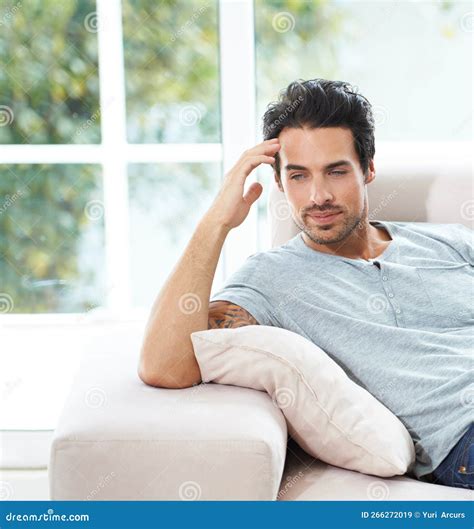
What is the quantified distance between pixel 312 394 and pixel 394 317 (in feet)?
1.19

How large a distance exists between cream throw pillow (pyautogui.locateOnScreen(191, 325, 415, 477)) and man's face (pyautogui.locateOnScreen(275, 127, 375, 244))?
365mm

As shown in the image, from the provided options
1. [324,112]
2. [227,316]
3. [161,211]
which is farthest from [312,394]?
[161,211]

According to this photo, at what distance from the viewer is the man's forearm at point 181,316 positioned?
1.72m

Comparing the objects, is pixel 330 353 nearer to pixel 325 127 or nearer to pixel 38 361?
pixel 325 127

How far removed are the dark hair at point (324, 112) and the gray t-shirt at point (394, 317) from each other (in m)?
0.25

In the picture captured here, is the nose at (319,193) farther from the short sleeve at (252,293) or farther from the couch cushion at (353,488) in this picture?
the couch cushion at (353,488)

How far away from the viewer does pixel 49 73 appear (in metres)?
3.04

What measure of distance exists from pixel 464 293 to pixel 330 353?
38 centimetres

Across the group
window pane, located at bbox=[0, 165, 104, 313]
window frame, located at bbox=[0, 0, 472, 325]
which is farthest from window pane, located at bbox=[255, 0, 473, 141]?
window pane, located at bbox=[0, 165, 104, 313]

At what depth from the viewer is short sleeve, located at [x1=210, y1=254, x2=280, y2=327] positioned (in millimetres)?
1859

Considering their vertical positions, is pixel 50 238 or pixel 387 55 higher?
pixel 387 55

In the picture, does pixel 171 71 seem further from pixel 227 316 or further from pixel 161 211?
pixel 227 316

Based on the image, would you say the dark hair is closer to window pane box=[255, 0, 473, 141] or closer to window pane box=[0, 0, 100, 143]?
window pane box=[255, 0, 473, 141]

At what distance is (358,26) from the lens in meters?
3.02
